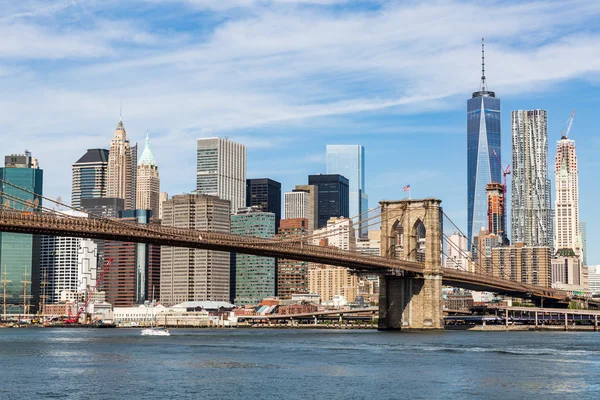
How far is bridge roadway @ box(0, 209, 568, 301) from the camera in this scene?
6825 centimetres

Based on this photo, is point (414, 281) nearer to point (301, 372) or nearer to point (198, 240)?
point (198, 240)

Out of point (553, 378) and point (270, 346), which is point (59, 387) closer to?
point (553, 378)

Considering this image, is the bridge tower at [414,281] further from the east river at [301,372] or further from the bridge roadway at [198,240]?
the east river at [301,372]

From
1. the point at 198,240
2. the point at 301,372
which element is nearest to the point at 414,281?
the point at 198,240

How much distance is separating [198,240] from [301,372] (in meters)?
29.7

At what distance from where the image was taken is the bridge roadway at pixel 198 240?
68.2 metres

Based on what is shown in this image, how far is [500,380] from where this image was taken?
4828 centimetres

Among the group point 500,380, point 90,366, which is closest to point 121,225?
point 90,366

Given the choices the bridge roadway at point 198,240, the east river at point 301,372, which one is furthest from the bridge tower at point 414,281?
the east river at point 301,372

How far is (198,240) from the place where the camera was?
79312 mm

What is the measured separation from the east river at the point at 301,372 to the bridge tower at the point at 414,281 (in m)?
19.6

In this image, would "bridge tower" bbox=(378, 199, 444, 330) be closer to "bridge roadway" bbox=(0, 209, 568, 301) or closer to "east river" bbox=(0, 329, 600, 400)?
"bridge roadway" bbox=(0, 209, 568, 301)

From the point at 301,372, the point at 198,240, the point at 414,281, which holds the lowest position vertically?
the point at 301,372

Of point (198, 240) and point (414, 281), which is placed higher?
point (198, 240)
